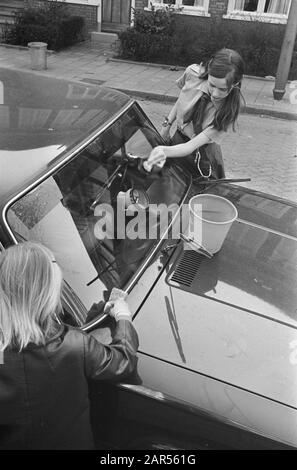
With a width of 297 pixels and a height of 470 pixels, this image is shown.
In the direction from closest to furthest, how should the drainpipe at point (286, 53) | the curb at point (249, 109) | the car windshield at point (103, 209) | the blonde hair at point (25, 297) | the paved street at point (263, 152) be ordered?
the blonde hair at point (25, 297), the car windshield at point (103, 209), the paved street at point (263, 152), the drainpipe at point (286, 53), the curb at point (249, 109)

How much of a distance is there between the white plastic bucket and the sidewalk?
6427 millimetres

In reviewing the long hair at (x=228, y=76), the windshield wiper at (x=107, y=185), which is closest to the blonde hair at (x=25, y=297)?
the windshield wiper at (x=107, y=185)

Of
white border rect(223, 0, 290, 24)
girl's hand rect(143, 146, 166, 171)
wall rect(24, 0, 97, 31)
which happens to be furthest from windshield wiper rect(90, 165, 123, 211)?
wall rect(24, 0, 97, 31)

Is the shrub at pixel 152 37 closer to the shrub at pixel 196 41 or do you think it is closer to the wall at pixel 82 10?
the shrub at pixel 196 41

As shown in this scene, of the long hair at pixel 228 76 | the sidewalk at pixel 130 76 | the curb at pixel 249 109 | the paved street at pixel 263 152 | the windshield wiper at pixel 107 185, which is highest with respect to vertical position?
the long hair at pixel 228 76

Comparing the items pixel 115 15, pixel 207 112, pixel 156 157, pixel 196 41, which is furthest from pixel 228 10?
pixel 156 157

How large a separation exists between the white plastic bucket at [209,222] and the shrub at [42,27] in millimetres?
9980

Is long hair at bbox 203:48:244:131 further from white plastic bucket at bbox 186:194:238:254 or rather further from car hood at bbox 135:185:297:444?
car hood at bbox 135:185:297:444

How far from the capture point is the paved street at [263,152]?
19.1 ft

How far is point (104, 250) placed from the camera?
2.28 m

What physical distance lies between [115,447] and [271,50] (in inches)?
397

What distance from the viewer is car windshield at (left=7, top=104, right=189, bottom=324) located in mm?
2045

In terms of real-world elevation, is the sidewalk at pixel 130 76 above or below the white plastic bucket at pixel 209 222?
below

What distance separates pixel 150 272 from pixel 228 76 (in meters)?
1.38
